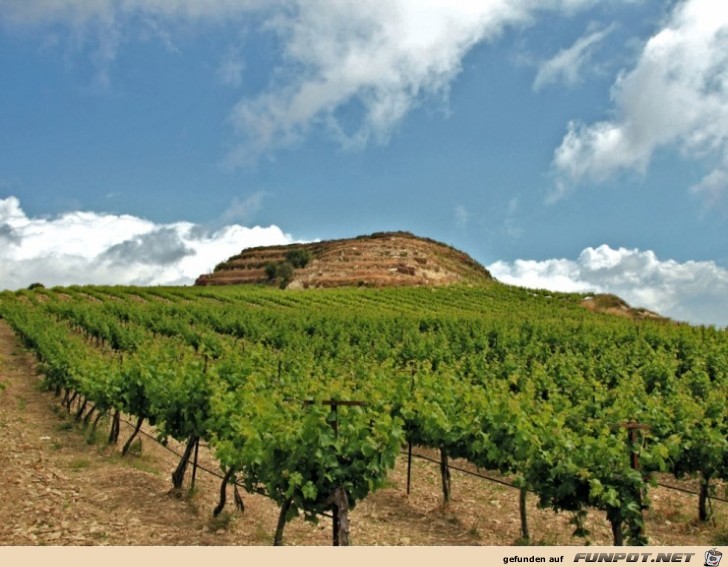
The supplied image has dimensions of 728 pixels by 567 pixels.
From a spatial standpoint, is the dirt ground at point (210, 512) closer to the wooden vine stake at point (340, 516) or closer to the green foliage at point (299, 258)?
the wooden vine stake at point (340, 516)

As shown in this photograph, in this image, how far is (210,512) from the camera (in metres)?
11.5

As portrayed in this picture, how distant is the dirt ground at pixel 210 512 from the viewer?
10.3m

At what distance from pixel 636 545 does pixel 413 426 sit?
4855mm

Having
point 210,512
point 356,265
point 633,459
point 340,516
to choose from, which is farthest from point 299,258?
point 633,459

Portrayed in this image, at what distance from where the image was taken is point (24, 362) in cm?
2891

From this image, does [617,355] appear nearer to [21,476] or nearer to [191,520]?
[191,520]

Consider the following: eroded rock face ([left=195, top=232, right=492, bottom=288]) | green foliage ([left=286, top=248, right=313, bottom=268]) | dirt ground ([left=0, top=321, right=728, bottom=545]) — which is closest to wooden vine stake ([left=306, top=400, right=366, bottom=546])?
dirt ground ([left=0, top=321, right=728, bottom=545])

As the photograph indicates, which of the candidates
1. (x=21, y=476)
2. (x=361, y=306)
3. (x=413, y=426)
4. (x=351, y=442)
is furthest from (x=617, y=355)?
(x=361, y=306)

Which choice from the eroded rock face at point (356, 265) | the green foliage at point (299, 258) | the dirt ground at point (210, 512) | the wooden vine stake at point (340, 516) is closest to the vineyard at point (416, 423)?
the wooden vine stake at point (340, 516)
